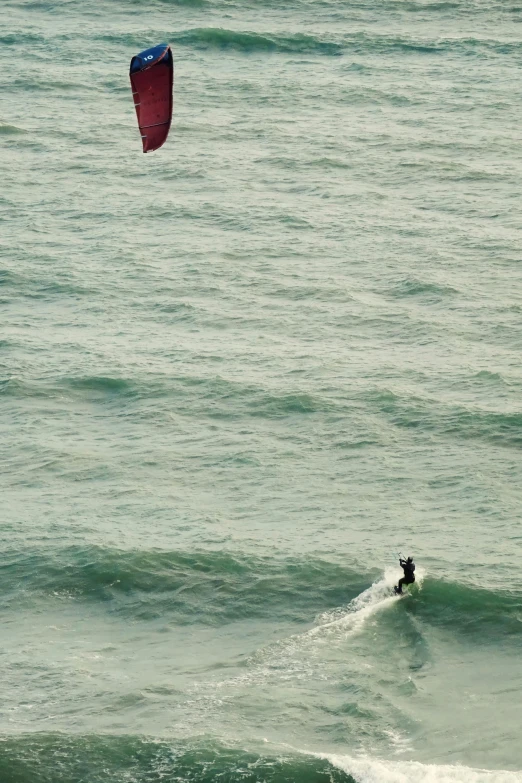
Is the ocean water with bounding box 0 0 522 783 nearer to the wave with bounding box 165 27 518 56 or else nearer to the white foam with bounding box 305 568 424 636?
the white foam with bounding box 305 568 424 636

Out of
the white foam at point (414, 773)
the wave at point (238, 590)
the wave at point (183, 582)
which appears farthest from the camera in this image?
the wave at point (183, 582)

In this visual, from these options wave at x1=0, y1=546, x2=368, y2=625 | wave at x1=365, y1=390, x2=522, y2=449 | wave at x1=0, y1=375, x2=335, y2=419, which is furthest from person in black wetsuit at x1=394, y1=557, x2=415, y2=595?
wave at x1=0, y1=375, x2=335, y2=419

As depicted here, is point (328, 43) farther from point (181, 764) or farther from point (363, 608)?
point (181, 764)

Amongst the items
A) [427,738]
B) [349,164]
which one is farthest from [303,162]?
[427,738]

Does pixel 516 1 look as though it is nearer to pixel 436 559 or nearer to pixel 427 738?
pixel 436 559

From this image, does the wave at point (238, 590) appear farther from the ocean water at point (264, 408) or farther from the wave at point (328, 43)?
the wave at point (328, 43)

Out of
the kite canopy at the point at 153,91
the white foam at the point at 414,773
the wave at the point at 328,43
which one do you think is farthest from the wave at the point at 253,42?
the white foam at the point at 414,773

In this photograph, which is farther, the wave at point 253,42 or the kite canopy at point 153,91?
the wave at point 253,42
